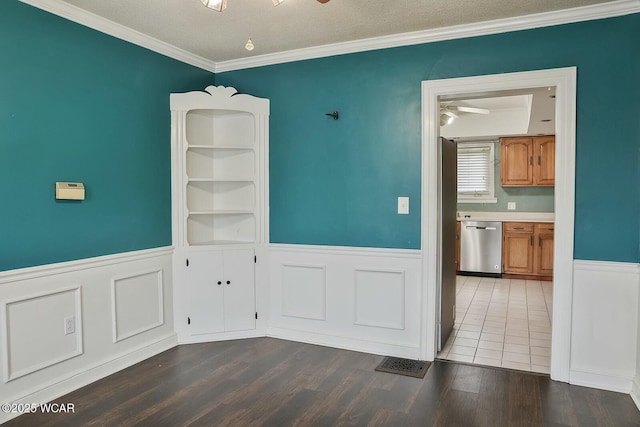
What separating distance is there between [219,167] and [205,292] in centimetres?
117

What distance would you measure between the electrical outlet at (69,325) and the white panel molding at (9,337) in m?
0.02

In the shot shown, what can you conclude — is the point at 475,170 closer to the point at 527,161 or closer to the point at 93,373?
the point at 527,161

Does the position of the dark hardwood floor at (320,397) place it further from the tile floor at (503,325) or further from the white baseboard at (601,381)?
the tile floor at (503,325)

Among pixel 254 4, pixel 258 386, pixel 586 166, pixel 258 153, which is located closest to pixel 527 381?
pixel 586 166

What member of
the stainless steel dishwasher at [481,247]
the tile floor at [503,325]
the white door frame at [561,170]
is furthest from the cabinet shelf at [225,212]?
the stainless steel dishwasher at [481,247]

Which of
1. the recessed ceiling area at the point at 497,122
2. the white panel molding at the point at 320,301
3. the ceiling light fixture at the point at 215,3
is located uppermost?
the recessed ceiling area at the point at 497,122

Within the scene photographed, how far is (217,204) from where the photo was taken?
416 centimetres

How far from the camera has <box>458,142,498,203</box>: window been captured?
7.31 m

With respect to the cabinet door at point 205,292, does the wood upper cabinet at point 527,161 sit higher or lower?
higher

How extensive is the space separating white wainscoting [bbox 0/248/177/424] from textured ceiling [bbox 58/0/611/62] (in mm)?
1717

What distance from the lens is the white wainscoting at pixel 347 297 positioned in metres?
3.48

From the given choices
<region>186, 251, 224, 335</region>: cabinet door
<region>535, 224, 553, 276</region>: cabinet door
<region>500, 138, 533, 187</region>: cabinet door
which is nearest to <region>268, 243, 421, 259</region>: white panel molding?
<region>186, 251, 224, 335</region>: cabinet door

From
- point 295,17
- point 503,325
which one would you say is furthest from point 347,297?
point 295,17

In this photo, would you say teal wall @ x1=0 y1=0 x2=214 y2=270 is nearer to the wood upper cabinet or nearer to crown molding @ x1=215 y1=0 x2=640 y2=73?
crown molding @ x1=215 y1=0 x2=640 y2=73
